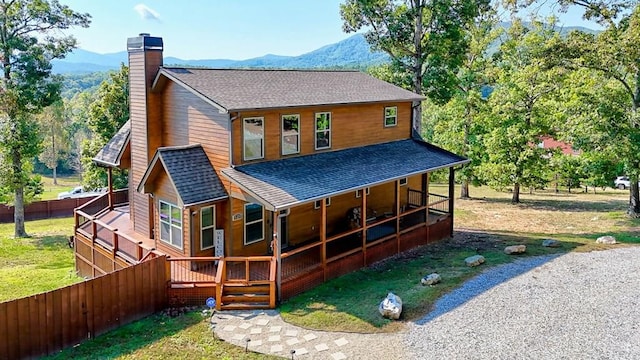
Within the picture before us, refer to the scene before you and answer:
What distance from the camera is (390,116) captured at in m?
20.9

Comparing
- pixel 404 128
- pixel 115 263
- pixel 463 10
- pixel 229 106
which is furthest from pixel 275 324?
pixel 463 10

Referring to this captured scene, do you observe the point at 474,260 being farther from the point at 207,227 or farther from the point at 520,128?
the point at 520,128

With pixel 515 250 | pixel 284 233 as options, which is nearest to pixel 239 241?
pixel 284 233

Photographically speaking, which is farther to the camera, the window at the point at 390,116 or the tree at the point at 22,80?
the tree at the point at 22,80

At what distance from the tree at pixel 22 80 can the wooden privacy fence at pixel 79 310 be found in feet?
57.5

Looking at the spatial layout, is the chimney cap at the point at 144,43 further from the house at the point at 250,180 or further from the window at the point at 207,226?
the window at the point at 207,226

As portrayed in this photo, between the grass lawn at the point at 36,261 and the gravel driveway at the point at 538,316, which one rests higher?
the gravel driveway at the point at 538,316

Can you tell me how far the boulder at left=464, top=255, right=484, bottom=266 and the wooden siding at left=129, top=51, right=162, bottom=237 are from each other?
1080 centimetres


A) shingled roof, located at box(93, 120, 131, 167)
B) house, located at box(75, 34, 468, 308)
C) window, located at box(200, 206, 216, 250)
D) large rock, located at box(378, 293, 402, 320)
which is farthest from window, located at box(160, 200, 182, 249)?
large rock, located at box(378, 293, 402, 320)

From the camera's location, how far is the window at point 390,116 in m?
20.7

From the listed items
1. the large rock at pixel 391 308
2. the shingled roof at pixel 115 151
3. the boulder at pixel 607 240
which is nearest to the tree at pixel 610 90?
the boulder at pixel 607 240

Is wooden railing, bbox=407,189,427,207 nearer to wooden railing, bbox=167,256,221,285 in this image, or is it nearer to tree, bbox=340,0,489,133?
tree, bbox=340,0,489,133

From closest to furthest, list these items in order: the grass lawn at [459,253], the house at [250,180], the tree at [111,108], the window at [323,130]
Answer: the grass lawn at [459,253], the house at [250,180], the window at [323,130], the tree at [111,108]

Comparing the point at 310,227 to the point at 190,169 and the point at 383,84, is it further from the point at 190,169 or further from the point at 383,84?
the point at 383,84
